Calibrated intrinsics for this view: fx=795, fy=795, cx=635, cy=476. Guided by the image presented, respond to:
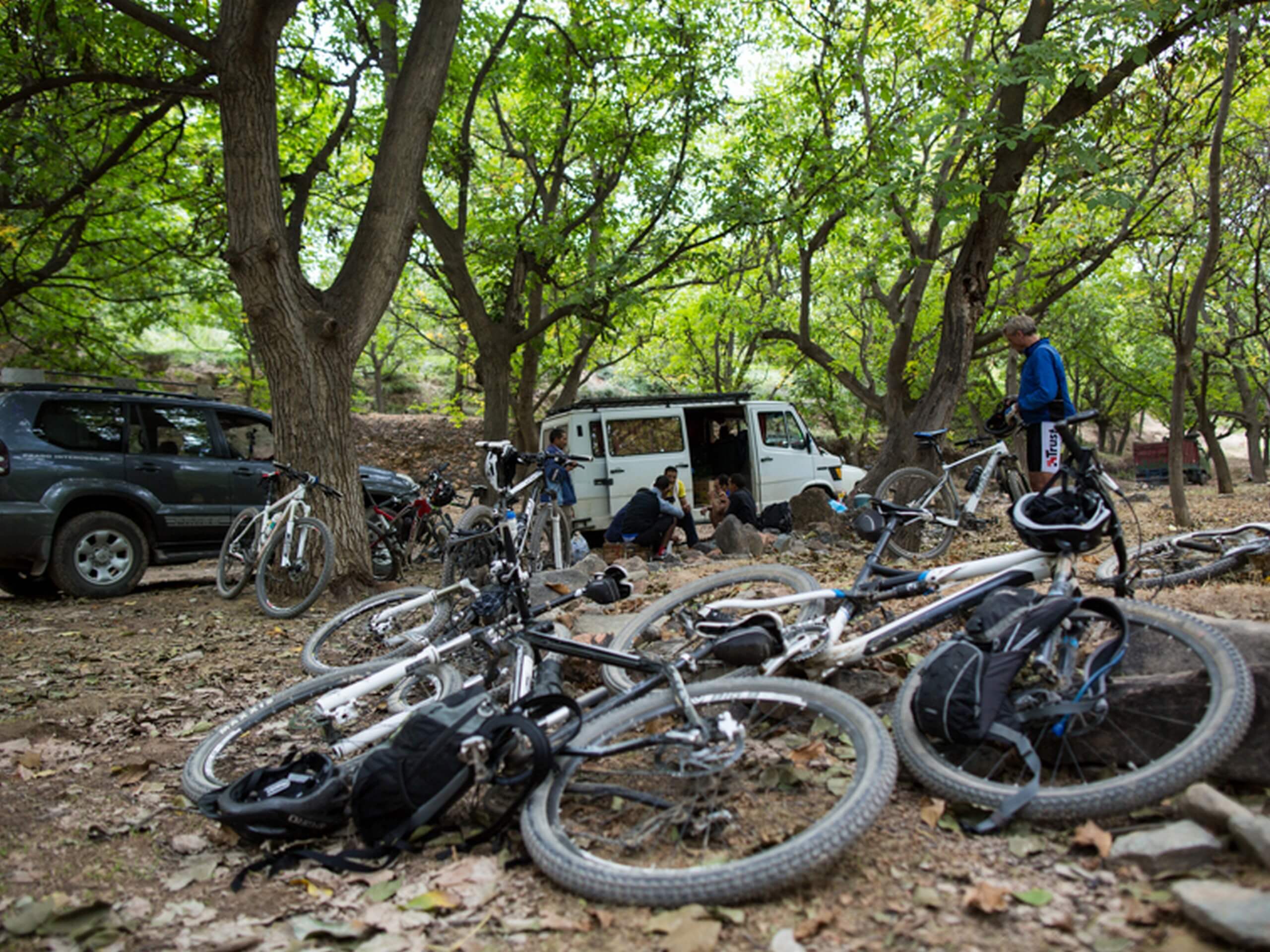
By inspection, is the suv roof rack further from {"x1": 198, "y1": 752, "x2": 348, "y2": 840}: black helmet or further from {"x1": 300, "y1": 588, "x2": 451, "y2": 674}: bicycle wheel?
{"x1": 198, "y1": 752, "x2": 348, "y2": 840}: black helmet

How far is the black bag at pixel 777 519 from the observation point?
10.9 meters

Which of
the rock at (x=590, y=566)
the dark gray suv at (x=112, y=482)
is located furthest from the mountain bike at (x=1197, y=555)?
the dark gray suv at (x=112, y=482)

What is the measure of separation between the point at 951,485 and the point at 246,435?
7.36 m

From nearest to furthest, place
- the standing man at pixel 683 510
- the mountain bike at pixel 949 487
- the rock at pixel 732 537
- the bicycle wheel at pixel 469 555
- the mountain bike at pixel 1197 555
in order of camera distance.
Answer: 1. the mountain bike at pixel 1197 555
2. the bicycle wheel at pixel 469 555
3. the mountain bike at pixel 949 487
4. the rock at pixel 732 537
5. the standing man at pixel 683 510

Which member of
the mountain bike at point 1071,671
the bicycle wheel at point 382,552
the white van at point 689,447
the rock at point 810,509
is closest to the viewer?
the mountain bike at point 1071,671

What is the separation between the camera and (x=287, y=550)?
258 inches

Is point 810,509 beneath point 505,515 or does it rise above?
beneath

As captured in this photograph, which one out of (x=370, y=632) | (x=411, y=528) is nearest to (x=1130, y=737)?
(x=370, y=632)

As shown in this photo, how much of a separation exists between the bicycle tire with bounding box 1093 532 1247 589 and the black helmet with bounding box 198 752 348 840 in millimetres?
3800

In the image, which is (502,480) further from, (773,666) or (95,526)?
(95,526)

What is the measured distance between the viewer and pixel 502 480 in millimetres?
5840

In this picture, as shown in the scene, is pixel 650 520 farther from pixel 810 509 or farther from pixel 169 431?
pixel 169 431

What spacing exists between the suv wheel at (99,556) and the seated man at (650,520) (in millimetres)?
4834

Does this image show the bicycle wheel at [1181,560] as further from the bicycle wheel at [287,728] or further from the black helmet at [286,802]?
the black helmet at [286,802]
